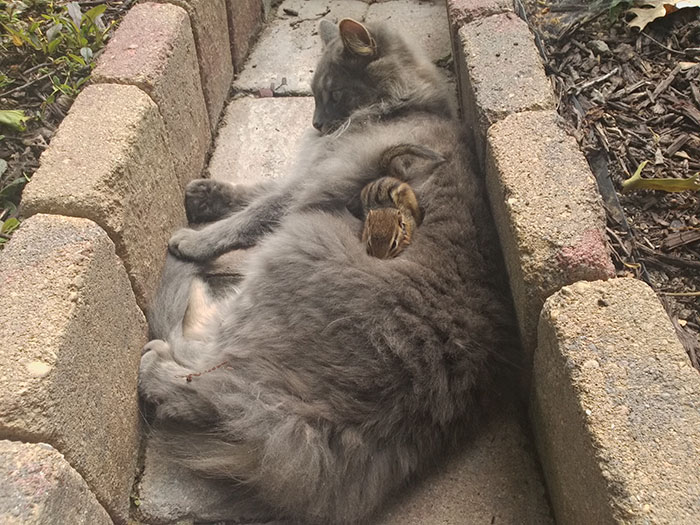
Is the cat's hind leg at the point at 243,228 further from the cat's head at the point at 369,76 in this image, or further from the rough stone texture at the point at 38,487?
the rough stone texture at the point at 38,487

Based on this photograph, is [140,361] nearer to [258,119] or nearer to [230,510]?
[230,510]

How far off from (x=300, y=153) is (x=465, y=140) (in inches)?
30.6

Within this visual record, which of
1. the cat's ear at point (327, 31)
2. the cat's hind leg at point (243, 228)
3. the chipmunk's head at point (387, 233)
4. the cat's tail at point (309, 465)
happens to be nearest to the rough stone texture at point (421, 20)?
the cat's ear at point (327, 31)

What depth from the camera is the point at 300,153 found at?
3.02 m

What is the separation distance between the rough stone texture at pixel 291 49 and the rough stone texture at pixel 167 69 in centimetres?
66

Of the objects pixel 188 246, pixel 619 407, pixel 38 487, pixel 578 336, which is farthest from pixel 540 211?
pixel 38 487

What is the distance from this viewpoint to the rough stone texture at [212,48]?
2971 mm

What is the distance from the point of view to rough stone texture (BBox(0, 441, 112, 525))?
141 centimetres

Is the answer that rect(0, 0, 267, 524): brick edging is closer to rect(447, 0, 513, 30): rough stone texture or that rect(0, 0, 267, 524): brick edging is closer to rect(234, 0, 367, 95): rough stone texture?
rect(234, 0, 367, 95): rough stone texture

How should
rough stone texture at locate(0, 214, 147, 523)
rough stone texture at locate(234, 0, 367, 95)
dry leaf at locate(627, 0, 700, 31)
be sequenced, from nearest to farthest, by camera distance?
rough stone texture at locate(0, 214, 147, 523)
dry leaf at locate(627, 0, 700, 31)
rough stone texture at locate(234, 0, 367, 95)

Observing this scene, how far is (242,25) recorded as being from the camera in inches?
144

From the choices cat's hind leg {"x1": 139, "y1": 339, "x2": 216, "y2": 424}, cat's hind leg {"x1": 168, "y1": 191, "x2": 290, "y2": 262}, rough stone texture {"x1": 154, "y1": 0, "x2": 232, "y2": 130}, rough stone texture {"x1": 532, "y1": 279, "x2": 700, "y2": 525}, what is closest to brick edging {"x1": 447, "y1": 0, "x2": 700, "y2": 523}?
rough stone texture {"x1": 532, "y1": 279, "x2": 700, "y2": 525}

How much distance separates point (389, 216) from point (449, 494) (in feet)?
2.86

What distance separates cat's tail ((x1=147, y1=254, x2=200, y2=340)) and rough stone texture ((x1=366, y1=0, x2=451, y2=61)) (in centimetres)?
188
